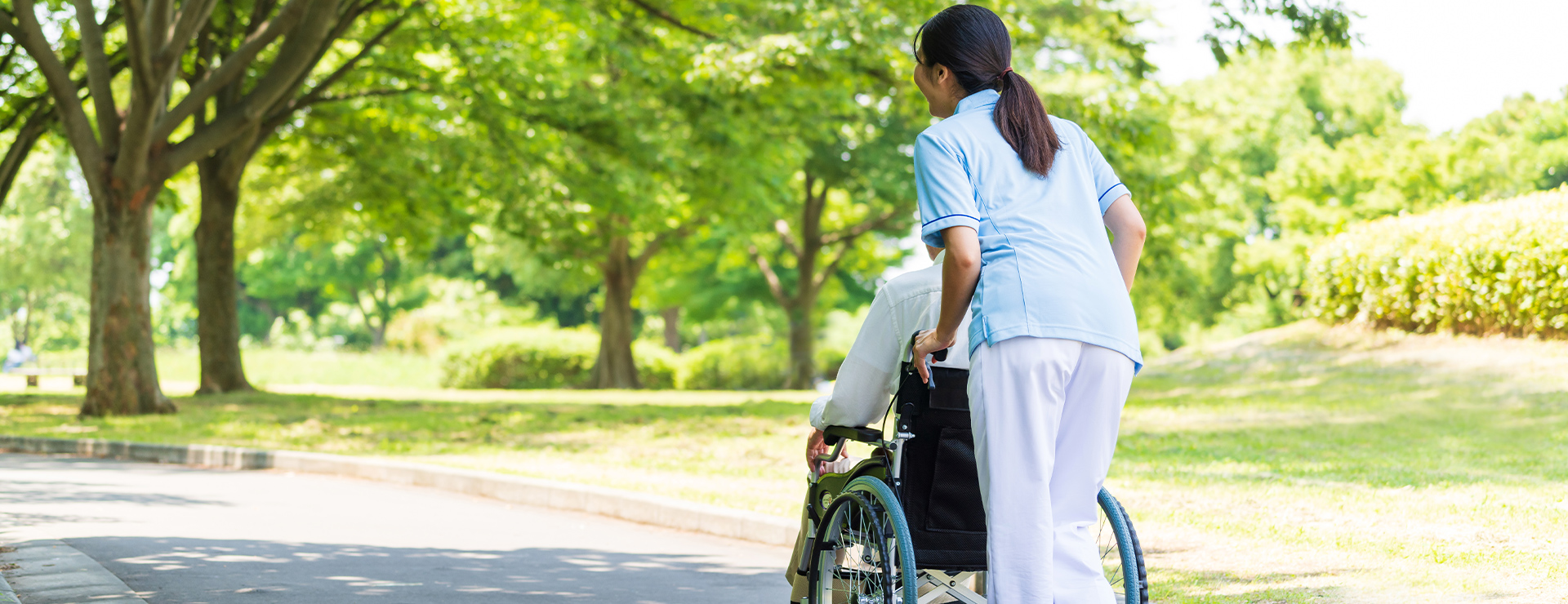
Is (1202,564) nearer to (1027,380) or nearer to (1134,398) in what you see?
(1027,380)

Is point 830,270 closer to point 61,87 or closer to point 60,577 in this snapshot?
point 61,87

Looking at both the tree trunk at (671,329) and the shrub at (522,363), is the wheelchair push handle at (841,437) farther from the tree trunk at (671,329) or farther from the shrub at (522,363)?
the tree trunk at (671,329)

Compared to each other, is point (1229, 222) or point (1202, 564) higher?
point (1229, 222)

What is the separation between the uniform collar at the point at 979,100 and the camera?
125 inches

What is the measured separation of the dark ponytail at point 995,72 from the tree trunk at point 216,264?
19507mm


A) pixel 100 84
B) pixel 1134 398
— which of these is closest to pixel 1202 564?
pixel 1134 398

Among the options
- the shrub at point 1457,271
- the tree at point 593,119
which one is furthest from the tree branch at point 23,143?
the shrub at point 1457,271

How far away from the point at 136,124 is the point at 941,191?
14.7 meters

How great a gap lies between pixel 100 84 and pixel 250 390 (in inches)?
285

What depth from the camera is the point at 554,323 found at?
5362cm

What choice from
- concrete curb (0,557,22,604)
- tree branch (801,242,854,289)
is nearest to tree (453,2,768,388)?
tree branch (801,242,854,289)

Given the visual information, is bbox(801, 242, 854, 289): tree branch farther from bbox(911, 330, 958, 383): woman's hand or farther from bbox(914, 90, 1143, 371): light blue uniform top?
bbox(914, 90, 1143, 371): light blue uniform top

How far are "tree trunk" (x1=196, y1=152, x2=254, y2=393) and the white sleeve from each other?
62.3 ft

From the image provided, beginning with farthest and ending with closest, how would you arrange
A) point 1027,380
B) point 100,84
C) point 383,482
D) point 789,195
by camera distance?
point 789,195
point 100,84
point 383,482
point 1027,380
